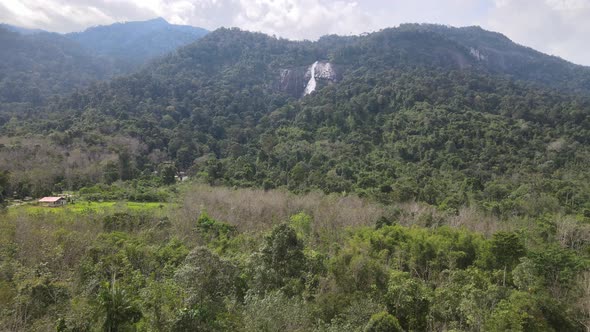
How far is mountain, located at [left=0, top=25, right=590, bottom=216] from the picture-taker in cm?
4272

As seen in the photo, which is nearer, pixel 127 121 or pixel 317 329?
pixel 317 329

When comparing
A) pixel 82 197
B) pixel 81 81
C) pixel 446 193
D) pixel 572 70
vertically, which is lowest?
pixel 82 197

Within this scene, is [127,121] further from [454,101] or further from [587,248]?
[587,248]

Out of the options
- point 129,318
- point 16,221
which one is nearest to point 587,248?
point 129,318

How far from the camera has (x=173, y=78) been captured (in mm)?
86438

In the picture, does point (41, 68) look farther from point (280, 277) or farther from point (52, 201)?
point (280, 277)

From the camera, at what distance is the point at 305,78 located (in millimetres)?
99000

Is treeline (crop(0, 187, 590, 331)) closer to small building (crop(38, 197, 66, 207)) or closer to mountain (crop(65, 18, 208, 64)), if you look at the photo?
small building (crop(38, 197, 66, 207))

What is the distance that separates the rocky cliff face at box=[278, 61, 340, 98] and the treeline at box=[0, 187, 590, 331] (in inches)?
2786

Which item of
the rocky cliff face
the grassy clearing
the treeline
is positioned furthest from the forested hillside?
the treeline

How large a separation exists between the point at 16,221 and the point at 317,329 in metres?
18.5

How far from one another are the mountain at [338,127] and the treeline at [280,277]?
1121cm

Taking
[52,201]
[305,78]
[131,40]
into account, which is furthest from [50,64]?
[52,201]

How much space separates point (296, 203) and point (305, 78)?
2742 inches
